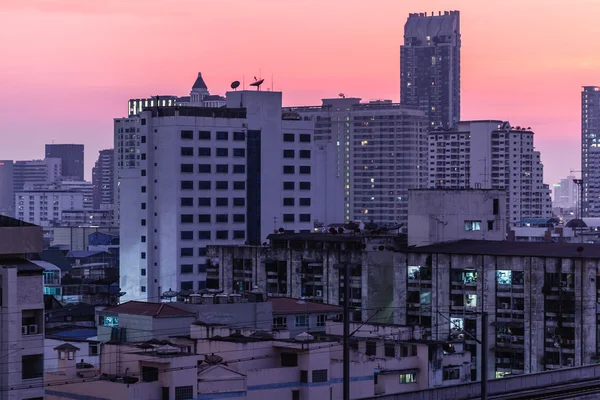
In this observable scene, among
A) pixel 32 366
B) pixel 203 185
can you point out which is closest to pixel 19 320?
pixel 32 366

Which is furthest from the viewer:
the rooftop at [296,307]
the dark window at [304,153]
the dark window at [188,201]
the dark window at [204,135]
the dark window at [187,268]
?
the dark window at [304,153]

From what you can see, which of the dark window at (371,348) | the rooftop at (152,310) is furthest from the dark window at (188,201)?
the dark window at (371,348)

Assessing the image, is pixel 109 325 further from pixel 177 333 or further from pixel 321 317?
pixel 321 317

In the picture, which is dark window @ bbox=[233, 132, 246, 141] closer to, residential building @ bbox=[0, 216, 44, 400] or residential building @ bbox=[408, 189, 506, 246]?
residential building @ bbox=[408, 189, 506, 246]

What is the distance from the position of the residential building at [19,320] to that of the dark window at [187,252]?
100790mm

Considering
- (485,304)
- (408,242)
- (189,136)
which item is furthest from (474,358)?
(189,136)

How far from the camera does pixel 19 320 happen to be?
53.9m

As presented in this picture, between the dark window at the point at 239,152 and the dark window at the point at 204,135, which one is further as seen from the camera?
the dark window at the point at 239,152

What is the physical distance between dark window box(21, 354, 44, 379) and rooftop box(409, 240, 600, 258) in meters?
53.6

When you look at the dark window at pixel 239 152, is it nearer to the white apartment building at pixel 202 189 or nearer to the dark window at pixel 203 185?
the white apartment building at pixel 202 189

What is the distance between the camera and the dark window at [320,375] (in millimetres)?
71500

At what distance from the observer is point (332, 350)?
252 feet

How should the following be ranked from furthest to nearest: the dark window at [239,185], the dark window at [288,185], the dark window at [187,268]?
the dark window at [288,185] → the dark window at [239,185] → the dark window at [187,268]

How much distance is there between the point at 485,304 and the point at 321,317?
13.3m
